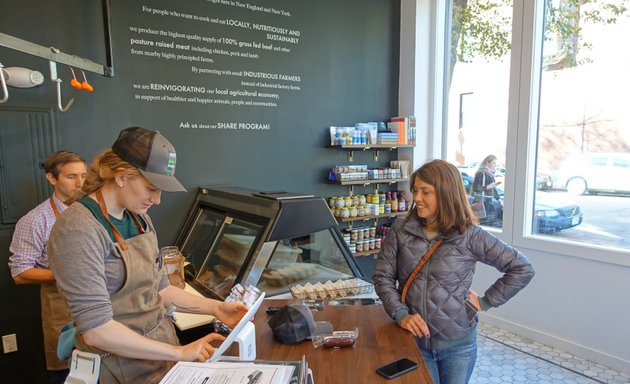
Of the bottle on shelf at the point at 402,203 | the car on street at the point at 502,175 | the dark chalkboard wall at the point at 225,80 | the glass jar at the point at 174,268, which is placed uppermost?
the dark chalkboard wall at the point at 225,80

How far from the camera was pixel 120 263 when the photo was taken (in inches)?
45.3

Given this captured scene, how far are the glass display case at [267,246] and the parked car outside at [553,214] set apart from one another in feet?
6.78

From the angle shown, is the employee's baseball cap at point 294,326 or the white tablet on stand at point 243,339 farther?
the employee's baseball cap at point 294,326

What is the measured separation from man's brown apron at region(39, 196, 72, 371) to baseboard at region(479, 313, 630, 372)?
3486mm

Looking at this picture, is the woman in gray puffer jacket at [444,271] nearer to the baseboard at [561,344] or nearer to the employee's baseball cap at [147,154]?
the employee's baseball cap at [147,154]

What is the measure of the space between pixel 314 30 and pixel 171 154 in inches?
109

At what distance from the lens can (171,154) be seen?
4.00ft

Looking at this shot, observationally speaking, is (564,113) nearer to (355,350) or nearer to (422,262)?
(422,262)

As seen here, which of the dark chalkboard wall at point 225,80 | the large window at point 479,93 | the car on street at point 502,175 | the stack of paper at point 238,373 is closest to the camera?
the stack of paper at point 238,373

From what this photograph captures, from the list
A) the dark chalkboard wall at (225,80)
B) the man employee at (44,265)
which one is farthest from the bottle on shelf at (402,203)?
the man employee at (44,265)

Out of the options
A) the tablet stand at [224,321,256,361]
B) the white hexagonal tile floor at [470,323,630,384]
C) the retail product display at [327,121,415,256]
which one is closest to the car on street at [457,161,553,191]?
the retail product display at [327,121,415,256]

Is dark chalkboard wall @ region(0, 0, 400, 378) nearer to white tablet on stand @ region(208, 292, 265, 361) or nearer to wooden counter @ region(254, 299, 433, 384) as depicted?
wooden counter @ region(254, 299, 433, 384)

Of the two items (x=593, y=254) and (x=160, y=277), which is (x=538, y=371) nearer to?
(x=593, y=254)

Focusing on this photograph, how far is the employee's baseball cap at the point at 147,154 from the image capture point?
1.13 metres
